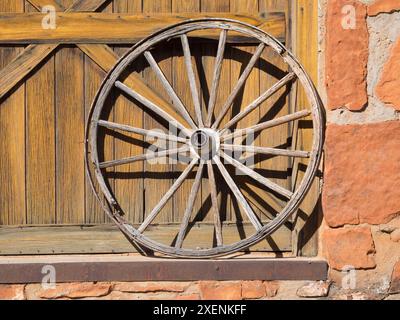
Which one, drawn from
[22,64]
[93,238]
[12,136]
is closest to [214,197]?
[93,238]

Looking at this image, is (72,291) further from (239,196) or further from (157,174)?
(239,196)

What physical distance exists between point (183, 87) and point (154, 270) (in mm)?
922

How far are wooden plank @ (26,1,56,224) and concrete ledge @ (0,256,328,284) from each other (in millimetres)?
389

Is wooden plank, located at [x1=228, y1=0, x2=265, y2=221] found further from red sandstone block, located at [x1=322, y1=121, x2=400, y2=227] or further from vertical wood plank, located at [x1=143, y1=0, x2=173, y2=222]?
red sandstone block, located at [x1=322, y1=121, x2=400, y2=227]

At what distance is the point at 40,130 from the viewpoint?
3.65m

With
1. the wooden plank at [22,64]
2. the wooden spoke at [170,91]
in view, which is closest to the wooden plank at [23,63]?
the wooden plank at [22,64]

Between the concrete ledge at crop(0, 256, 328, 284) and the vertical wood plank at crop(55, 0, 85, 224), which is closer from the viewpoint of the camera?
the concrete ledge at crop(0, 256, 328, 284)

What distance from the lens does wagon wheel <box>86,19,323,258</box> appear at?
3461 millimetres

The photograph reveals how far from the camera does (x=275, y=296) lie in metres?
3.54

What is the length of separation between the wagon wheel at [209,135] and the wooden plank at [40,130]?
22cm

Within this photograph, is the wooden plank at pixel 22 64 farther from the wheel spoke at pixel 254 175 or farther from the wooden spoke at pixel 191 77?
the wheel spoke at pixel 254 175

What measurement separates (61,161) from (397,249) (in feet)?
5.56

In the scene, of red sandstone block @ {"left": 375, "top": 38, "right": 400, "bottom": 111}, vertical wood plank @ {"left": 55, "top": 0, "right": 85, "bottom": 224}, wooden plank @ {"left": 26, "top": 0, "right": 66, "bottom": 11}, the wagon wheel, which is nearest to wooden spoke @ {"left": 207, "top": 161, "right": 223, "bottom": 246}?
the wagon wheel

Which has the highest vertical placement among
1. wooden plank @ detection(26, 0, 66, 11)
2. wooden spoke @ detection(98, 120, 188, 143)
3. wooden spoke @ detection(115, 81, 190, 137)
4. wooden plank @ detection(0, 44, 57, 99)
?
wooden plank @ detection(26, 0, 66, 11)
